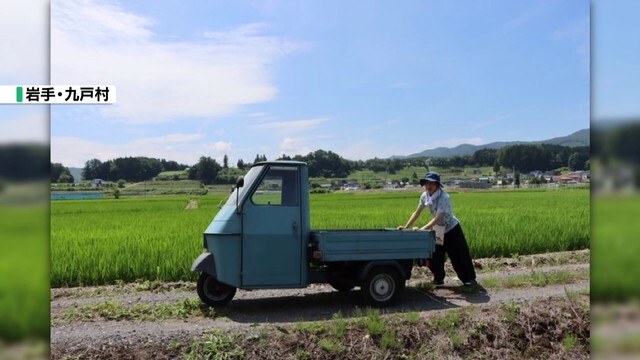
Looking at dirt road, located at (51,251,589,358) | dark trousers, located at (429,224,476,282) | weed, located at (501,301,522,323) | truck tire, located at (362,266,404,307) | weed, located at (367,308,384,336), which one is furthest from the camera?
dark trousers, located at (429,224,476,282)

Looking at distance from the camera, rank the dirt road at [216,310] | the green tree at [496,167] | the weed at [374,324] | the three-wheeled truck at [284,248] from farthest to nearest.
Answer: the green tree at [496,167] < the three-wheeled truck at [284,248] < the weed at [374,324] < the dirt road at [216,310]

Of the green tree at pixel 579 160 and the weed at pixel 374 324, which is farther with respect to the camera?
the weed at pixel 374 324

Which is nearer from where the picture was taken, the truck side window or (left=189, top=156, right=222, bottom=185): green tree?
the truck side window

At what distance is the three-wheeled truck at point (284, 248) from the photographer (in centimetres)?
589

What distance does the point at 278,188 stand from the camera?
6.26 metres

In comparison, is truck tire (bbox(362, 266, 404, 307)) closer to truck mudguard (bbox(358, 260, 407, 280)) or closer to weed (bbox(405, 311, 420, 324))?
truck mudguard (bbox(358, 260, 407, 280))

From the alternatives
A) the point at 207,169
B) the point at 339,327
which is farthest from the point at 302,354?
the point at 207,169

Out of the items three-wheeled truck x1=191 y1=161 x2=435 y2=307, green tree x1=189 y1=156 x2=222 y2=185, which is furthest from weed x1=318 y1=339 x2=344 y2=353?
green tree x1=189 y1=156 x2=222 y2=185

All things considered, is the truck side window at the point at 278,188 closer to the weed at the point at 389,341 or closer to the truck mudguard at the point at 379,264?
the truck mudguard at the point at 379,264

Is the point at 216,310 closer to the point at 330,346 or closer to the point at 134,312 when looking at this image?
the point at 134,312

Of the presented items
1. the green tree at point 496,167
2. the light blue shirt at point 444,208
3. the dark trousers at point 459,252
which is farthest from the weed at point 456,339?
the green tree at point 496,167

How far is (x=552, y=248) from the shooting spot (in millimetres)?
11195

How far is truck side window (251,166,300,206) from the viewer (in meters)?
6.10

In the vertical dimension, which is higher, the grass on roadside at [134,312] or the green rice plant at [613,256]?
the green rice plant at [613,256]
